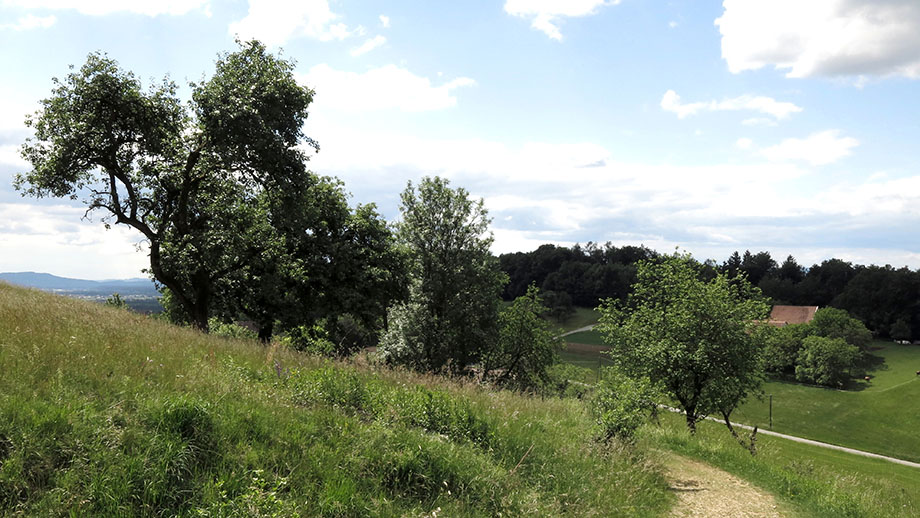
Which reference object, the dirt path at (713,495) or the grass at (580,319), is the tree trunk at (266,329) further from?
the grass at (580,319)

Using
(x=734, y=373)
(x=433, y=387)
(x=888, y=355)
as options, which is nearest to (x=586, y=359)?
(x=888, y=355)

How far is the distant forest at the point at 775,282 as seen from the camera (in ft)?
359

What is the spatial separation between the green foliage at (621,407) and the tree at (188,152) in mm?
13754

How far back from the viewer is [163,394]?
17.8ft

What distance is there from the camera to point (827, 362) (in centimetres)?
7694

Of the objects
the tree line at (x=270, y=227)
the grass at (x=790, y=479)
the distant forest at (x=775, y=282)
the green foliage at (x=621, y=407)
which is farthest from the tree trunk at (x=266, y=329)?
Answer: the distant forest at (x=775, y=282)

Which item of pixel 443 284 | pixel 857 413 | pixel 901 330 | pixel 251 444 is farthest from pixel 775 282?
pixel 251 444

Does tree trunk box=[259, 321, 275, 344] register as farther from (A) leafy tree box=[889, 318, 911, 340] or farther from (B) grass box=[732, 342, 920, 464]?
(A) leafy tree box=[889, 318, 911, 340]

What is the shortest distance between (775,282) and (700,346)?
142 m

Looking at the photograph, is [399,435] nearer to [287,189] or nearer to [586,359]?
[287,189]

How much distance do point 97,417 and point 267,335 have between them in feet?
82.4

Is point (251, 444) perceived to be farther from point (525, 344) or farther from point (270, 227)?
point (525, 344)

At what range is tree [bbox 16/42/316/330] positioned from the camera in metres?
16.7

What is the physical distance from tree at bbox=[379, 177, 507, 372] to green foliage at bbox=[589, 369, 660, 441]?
50.2 ft
